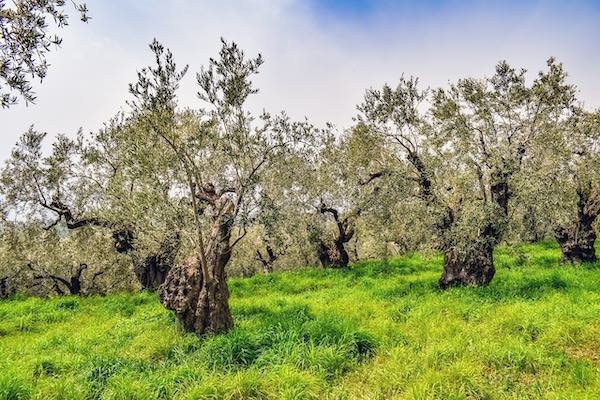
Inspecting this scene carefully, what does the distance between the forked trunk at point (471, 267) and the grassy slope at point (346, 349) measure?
0.66 m

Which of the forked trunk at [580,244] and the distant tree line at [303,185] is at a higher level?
the distant tree line at [303,185]

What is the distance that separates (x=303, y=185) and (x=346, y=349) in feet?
70.9

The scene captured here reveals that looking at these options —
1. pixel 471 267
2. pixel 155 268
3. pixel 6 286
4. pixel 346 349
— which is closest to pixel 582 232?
pixel 471 267

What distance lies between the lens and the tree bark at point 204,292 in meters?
14.7

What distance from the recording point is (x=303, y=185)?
32219mm

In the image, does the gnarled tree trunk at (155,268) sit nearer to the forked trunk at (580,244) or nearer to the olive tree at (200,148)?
the olive tree at (200,148)

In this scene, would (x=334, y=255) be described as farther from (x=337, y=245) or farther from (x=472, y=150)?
(x=472, y=150)

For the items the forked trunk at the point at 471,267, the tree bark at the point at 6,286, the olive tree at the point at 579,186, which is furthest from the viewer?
the tree bark at the point at 6,286

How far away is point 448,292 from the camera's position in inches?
734

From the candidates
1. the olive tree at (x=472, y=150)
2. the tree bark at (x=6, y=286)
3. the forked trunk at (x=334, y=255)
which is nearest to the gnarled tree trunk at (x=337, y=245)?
the forked trunk at (x=334, y=255)

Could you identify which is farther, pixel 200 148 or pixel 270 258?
pixel 270 258

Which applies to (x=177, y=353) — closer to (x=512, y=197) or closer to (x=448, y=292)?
(x=448, y=292)

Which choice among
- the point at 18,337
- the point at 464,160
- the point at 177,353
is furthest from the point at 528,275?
the point at 18,337

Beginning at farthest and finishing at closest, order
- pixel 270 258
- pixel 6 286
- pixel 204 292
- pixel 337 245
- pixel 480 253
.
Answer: pixel 270 258 < pixel 6 286 < pixel 337 245 < pixel 480 253 < pixel 204 292
